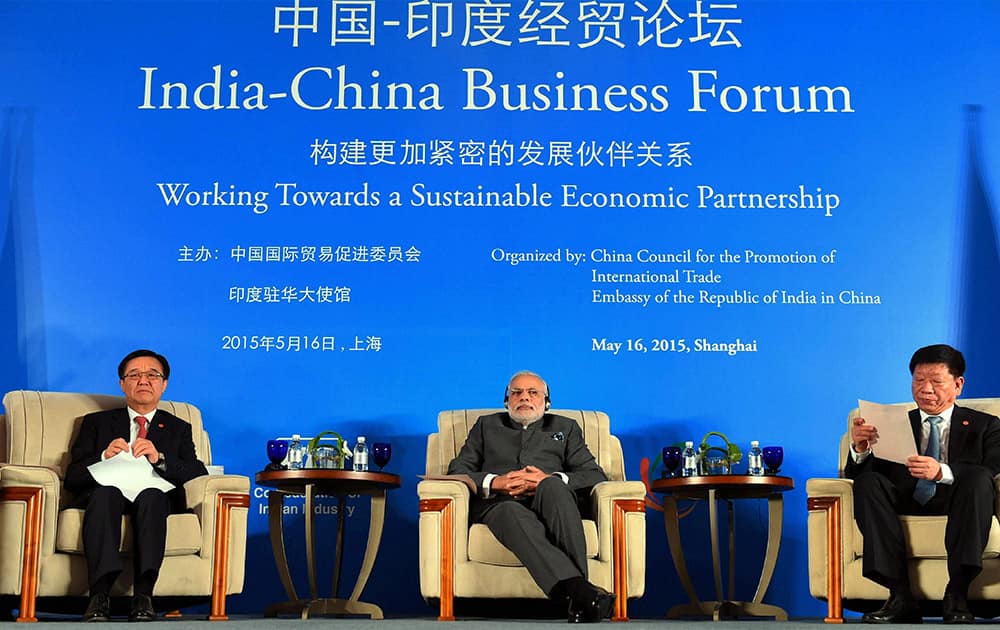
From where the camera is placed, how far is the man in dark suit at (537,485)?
12.3 feet

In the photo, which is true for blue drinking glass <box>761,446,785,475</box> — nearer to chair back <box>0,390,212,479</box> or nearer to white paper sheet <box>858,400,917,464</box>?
white paper sheet <box>858,400,917,464</box>

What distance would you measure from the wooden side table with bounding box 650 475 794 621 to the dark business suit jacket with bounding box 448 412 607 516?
1.21ft

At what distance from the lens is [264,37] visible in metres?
5.46

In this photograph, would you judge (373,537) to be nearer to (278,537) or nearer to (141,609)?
(278,537)

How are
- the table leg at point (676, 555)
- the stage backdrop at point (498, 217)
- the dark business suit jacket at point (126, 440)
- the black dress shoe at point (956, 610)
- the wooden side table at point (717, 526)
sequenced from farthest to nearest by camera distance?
the stage backdrop at point (498, 217) < the table leg at point (676, 555) < the wooden side table at point (717, 526) < the dark business suit jacket at point (126, 440) < the black dress shoe at point (956, 610)

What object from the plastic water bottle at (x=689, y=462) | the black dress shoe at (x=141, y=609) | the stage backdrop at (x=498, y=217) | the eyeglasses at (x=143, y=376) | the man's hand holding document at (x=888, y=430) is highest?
the stage backdrop at (x=498, y=217)

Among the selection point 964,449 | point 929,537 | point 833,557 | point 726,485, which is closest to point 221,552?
point 726,485

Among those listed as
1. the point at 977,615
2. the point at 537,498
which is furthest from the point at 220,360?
the point at 977,615

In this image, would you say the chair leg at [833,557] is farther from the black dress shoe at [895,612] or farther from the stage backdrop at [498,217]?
the stage backdrop at [498,217]

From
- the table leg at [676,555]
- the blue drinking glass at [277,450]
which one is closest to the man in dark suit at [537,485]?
the table leg at [676,555]

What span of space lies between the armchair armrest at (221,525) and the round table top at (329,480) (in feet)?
0.80

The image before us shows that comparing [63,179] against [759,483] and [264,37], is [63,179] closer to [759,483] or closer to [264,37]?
[264,37]

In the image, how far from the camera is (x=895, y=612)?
377cm

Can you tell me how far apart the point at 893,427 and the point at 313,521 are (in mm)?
2236
